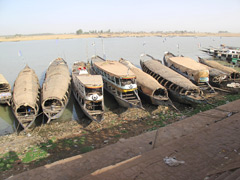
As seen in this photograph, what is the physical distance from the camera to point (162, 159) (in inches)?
261

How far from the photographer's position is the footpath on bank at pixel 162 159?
5.75 metres

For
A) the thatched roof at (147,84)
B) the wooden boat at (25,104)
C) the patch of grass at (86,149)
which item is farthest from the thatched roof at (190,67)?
the wooden boat at (25,104)

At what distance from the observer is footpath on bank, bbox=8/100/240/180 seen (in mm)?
5750

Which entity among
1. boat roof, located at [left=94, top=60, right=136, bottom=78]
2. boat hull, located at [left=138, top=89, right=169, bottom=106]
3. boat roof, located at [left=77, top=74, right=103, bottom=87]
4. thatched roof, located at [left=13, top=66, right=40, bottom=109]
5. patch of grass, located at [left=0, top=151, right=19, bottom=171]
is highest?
boat roof, located at [left=94, top=60, right=136, bottom=78]

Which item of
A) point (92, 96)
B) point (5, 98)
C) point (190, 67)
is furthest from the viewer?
point (190, 67)

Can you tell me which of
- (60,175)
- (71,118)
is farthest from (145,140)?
(71,118)

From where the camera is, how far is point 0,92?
18516 mm

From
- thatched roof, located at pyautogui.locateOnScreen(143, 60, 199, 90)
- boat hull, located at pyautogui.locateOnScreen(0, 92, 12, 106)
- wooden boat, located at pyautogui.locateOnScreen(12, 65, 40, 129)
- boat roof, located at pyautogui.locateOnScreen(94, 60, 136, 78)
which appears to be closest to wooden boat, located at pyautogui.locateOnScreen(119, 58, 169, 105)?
boat roof, located at pyautogui.locateOnScreen(94, 60, 136, 78)

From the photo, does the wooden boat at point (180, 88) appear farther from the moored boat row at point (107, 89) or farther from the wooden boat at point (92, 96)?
the wooden boat at point (92, 96)

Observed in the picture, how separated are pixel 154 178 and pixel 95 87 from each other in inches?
373

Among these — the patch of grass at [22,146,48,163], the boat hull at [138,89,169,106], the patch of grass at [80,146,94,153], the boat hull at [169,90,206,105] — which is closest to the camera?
the patch of grass at [22,146,48,163]

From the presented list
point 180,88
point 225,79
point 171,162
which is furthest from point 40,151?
point 225,79

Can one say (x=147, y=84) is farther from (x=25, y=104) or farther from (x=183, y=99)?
(x=25, y=104)

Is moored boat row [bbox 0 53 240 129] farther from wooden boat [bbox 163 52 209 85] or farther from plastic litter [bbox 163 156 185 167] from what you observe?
plastic litter [bbox 163 156 185 167]
